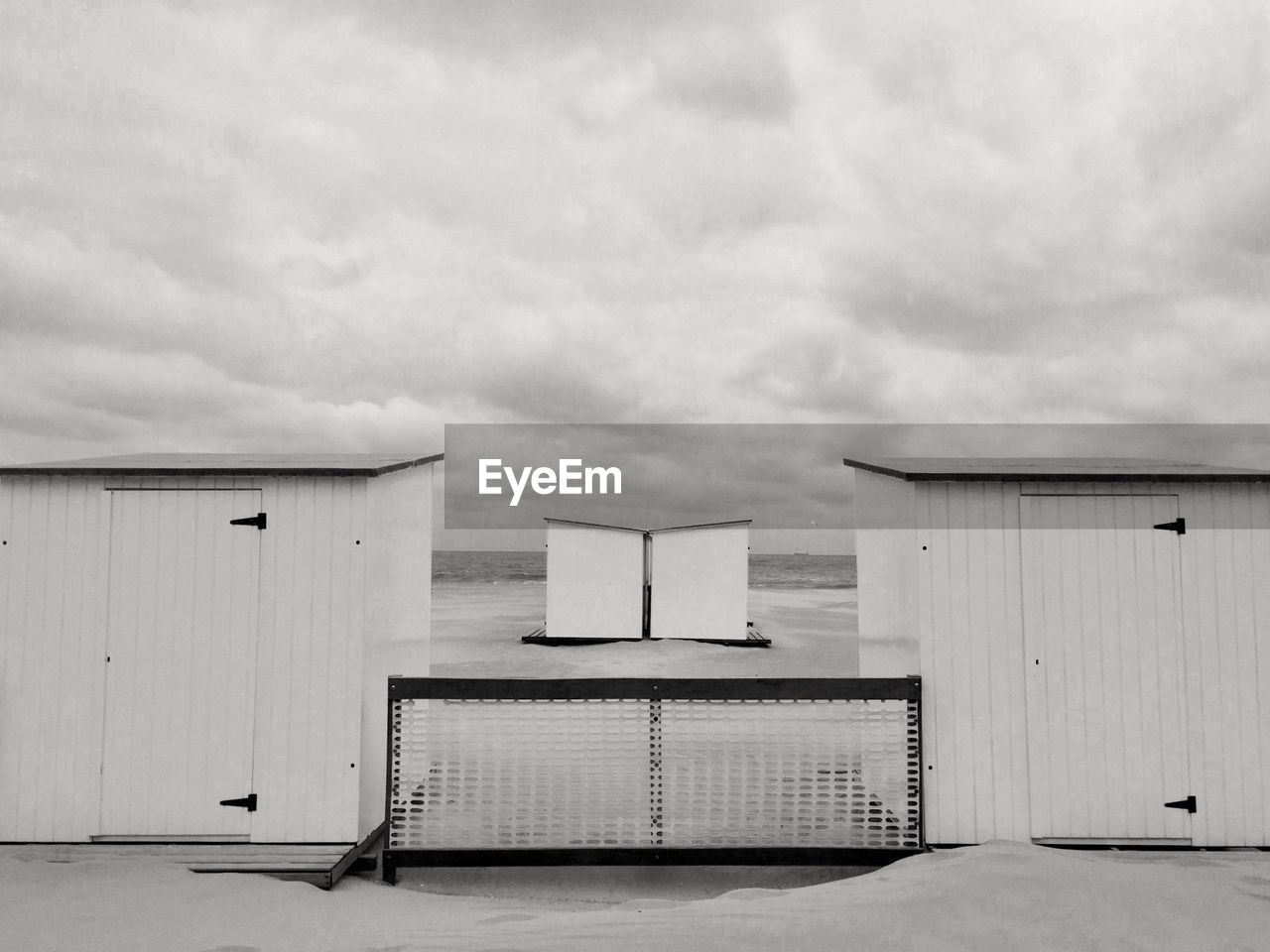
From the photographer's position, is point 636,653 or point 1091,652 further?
point 636,653

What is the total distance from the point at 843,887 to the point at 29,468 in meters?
6.05

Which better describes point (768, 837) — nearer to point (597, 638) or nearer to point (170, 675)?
point (170, 675)

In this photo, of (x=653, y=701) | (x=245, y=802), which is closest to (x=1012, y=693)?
(x=653, y=701)

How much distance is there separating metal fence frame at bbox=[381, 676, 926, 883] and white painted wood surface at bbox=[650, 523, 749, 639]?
1066 centimetres

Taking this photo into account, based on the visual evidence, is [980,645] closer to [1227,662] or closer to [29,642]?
[1227,662]

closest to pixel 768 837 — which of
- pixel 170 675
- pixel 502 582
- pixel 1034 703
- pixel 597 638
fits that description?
pixel 1034 703

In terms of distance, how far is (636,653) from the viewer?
49.8 feet

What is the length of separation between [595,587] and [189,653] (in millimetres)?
10873

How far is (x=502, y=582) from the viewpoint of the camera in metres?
47.9

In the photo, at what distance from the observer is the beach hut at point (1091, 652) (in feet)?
18.1

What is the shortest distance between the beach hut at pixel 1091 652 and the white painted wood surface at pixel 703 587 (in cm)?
1041

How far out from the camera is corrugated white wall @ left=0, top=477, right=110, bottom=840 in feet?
18.1

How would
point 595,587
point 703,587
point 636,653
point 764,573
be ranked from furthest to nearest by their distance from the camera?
point 764,573 < point 703,587 < point 595,587 < point 636,653

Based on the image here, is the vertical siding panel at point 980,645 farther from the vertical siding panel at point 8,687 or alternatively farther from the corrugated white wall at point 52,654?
the vertical siding panel at point 8,687
